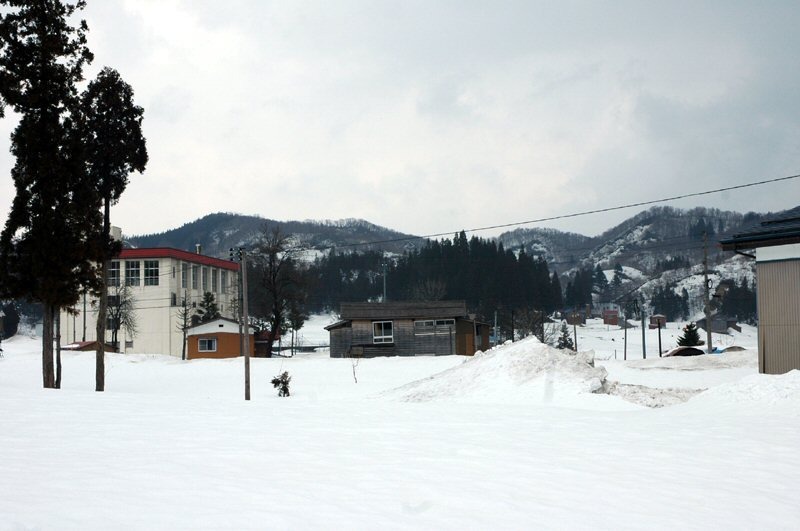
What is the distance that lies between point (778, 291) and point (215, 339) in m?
53.8

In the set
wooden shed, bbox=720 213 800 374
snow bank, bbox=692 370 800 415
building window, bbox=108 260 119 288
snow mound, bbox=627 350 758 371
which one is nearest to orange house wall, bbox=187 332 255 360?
building window, bbox=108 260 119 288

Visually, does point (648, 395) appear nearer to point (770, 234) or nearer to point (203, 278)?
point (770, 234)

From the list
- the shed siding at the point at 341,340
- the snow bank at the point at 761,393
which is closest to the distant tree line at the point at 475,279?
the shed siding at the point at 341,340

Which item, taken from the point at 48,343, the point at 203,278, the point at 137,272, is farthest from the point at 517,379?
the point at 203,278

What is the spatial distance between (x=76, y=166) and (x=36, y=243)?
3.18 metres

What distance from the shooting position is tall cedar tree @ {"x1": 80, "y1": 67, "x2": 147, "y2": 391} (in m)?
29.7

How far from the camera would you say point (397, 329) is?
63.9 meters

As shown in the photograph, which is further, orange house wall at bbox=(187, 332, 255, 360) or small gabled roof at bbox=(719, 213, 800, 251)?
orange house wall at bbox=(187, 332, 255, 360)

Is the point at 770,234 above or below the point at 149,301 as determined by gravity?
above

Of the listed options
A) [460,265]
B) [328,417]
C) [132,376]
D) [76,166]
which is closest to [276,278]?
[132,376]

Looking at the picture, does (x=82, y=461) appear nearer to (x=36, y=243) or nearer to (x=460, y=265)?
(x=36, y=243)

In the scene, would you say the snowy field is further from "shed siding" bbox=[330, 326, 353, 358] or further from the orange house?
the orange house

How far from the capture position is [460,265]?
14900 cm

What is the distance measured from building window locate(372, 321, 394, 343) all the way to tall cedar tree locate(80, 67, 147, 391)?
35.4 metres
